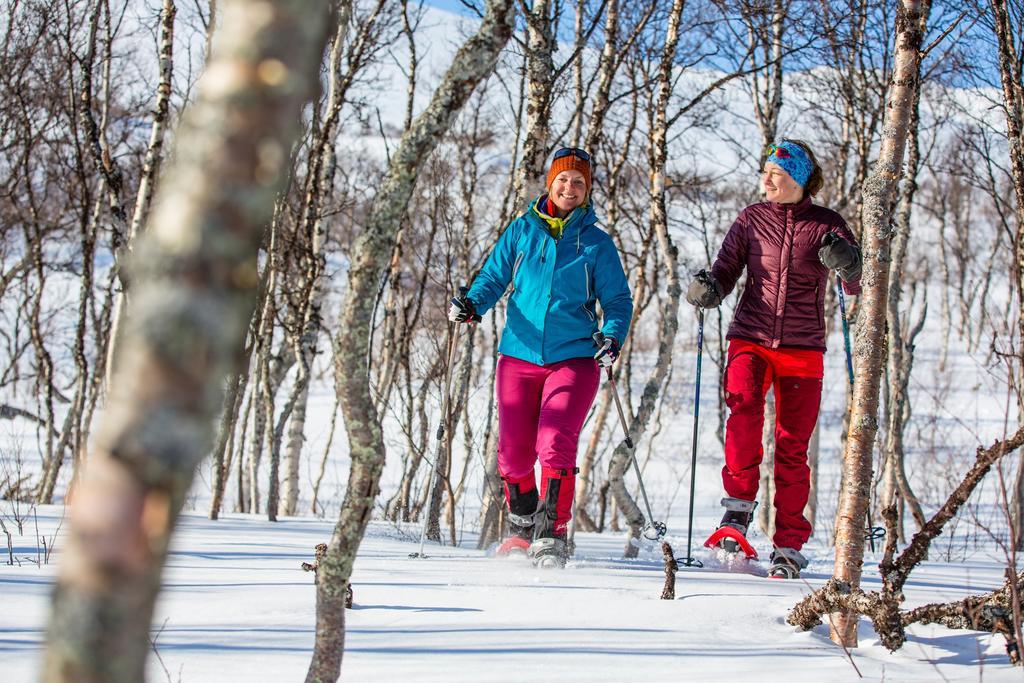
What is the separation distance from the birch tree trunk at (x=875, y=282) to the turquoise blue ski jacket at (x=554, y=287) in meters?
1.35

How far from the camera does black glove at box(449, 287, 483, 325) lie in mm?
3811

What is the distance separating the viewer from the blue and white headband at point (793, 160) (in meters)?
4.00

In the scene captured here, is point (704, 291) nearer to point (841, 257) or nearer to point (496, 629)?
point (841, 257)

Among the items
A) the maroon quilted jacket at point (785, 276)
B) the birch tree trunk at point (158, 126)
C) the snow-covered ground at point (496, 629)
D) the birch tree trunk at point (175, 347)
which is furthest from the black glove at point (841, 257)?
the birch tree trunk at point (158, 126)

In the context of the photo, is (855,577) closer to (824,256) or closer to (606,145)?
(824,256)

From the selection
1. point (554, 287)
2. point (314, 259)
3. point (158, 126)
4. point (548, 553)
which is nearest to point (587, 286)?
point (554, 287)

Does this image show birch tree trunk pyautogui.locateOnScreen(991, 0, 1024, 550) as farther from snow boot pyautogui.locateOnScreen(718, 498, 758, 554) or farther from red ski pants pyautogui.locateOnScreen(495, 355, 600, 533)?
red ski pants pyautogui.locateOnScreen(495, 355, 600, 533)

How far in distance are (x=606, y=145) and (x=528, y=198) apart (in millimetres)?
5940

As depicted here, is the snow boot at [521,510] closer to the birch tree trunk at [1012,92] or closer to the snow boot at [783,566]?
the snow boot at [783,566]

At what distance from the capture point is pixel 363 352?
4.66ft

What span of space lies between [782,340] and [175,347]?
363 centimetres

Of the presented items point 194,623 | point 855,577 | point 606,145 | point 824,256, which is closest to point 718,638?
point 855,577

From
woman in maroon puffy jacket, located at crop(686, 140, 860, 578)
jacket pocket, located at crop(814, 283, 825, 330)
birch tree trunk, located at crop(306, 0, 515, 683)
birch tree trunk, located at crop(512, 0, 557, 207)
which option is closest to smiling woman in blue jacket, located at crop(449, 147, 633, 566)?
woman in maroon puffy jacket, located at crop(686, 140, 860, 578)

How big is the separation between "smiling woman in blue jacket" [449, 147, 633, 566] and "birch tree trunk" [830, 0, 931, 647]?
1.33 meters
